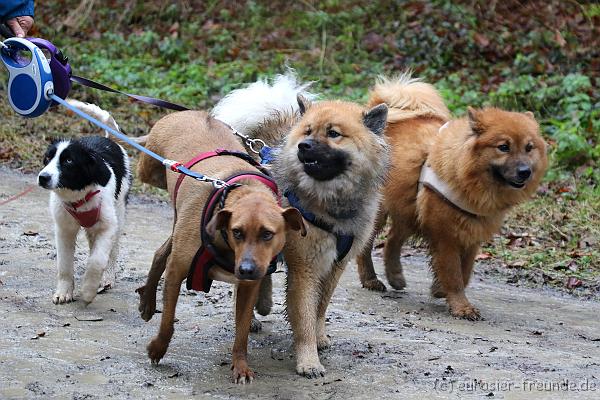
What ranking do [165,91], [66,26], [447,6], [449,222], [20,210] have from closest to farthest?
[449,222], [20,210], [165,91], [447,6], [66,26]

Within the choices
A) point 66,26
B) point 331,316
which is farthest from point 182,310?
point 66,26

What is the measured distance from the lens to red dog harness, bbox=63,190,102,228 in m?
6.00

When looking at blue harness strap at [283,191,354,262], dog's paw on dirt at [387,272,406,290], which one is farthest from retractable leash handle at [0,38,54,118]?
dog's paw on dirt at [387,272,406,290]

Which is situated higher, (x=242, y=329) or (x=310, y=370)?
(x=242, y=329)

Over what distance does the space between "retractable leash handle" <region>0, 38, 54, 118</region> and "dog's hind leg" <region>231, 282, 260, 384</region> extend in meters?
2.00

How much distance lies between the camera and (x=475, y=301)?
6984 mm

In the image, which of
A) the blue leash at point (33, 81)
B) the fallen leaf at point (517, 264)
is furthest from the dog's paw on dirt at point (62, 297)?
the fallen leaf at point (517, 264)

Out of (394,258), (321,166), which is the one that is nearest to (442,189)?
(394,258)

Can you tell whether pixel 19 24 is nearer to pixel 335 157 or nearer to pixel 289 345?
pixel 335 157

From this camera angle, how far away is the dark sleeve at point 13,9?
247 inches

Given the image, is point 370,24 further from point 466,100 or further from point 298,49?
point 466,100

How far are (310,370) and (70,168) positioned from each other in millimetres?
2229

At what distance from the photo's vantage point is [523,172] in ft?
20.4

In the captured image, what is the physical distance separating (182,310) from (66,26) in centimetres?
1272
